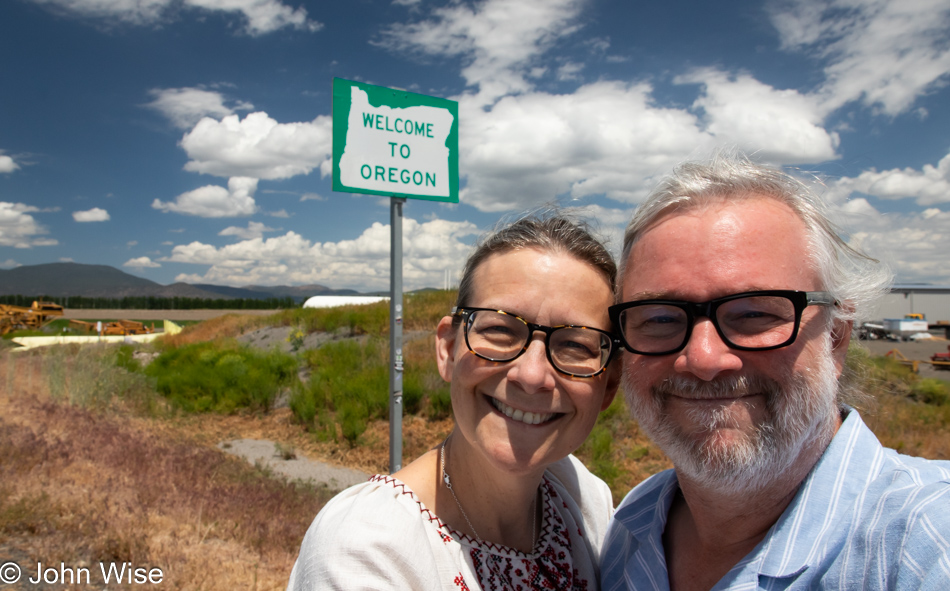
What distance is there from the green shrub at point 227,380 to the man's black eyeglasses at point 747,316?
30.4 ft

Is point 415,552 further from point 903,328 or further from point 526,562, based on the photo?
point 903,328

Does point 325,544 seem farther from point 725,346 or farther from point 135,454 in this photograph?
point 135,454

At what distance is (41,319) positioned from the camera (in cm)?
4059

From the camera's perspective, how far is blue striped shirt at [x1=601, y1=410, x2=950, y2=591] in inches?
40.2

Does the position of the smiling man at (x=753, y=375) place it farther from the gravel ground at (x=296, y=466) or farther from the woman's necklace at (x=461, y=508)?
the gravel ground at (x=296, y=466)

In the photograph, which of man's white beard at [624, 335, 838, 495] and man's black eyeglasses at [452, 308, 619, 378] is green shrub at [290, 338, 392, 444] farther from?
man's white beard at [624, 335, 838, 495]

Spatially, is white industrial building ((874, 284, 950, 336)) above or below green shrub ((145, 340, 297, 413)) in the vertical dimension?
above

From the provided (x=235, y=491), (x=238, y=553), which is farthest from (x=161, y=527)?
(x=235, y=491)

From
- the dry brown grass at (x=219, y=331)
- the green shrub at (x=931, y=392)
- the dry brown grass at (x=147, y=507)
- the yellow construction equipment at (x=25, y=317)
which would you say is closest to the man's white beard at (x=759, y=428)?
the dry brown grass at (x=147, y=507)

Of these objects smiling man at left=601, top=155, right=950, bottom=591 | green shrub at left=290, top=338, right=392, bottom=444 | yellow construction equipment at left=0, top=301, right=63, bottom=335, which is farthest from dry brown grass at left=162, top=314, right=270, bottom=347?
smiling man at left=601, top=155, right=950, bottom=591

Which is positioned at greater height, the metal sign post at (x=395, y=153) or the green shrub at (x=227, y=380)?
the metal sign post at (x=395, y=153)

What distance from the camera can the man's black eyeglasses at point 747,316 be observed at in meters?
1.39

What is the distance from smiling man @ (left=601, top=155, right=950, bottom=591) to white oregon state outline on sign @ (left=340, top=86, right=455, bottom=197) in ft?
6.03

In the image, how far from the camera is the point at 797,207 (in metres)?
1.52
